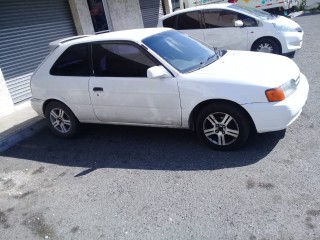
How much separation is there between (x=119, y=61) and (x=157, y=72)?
2.61 ft

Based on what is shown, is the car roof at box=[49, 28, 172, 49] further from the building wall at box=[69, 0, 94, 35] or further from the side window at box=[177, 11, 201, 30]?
the building wall at box=[69, 0, 94, 35]

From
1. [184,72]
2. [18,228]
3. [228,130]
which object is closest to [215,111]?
[228,130]

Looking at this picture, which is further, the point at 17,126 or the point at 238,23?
the point at 238,23

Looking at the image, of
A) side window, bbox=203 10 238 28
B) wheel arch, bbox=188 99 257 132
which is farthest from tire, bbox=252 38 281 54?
wheel arch, bbox=188 99 257 132

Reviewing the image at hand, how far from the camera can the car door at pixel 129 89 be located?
14.3 ft

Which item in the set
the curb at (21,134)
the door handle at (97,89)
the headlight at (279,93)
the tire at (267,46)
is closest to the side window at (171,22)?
the tire at (267,46)

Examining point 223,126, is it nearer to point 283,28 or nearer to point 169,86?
point 169,86

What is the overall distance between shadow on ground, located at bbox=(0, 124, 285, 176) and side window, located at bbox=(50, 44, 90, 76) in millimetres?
1048

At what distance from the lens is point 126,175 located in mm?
4188

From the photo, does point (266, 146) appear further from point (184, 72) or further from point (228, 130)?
point (184, 72)

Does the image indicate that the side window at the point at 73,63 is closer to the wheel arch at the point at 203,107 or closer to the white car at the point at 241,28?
the wheel arch at the point at 203,107

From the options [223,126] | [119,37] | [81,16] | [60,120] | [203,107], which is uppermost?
[119,37]

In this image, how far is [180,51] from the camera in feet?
15.4

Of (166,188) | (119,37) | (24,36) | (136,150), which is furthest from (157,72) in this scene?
(24,36)
